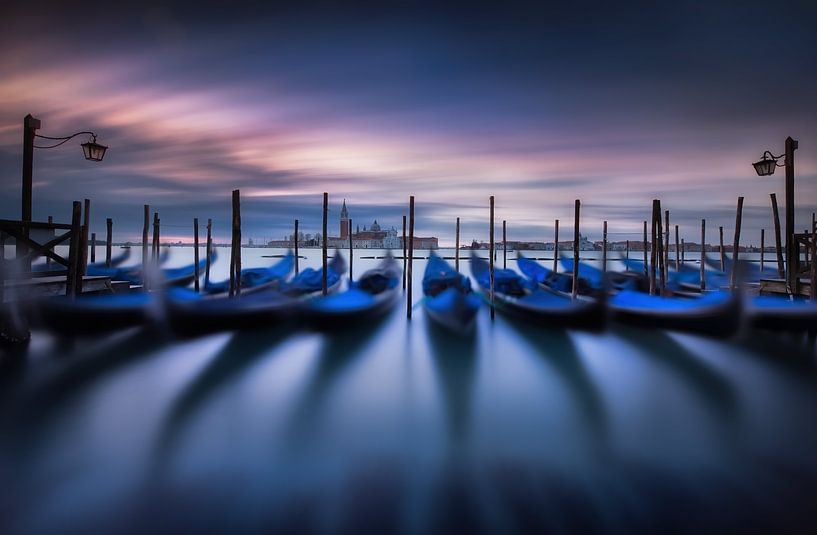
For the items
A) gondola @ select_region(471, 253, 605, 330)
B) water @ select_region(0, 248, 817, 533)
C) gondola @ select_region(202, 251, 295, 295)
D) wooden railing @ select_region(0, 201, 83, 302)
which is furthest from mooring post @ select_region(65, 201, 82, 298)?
gondola @ select_region(471, 253, 605, 330)

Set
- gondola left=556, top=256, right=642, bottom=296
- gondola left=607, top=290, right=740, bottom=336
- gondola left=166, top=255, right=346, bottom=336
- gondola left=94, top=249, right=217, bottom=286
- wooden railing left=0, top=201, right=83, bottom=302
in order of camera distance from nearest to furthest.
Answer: gondola left=166, top=255, right=346, bottom=336 → gondola left=607, top=290, right=740, bottom=336 → wooden railing left=0, top=201, right=83, bottom=302 → gondola left=556, top=256, right=642, bottom=296 → gondola left=94, top=249, right=217, bottom=286

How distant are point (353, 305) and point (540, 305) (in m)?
2.38

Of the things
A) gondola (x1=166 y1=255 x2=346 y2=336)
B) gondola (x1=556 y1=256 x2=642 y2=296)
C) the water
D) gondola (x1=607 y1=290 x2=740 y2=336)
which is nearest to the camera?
the water

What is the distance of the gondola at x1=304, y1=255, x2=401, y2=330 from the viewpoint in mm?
4609

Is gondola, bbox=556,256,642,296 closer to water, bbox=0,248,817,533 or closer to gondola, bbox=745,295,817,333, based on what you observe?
gondola, bbox=745,295,817,333

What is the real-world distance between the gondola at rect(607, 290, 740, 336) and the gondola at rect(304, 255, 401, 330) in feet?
9.50

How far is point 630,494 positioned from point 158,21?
5.63 meters

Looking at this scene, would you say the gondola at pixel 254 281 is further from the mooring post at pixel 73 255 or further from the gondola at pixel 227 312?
the mooring post at pixel 73 255

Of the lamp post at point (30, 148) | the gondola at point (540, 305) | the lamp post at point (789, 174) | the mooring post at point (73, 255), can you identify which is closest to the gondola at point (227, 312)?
the mooring post at point (73, 255)

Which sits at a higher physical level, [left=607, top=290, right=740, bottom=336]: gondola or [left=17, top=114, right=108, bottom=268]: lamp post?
[left=17, top=114, right=108, bottom=268]: lamp post

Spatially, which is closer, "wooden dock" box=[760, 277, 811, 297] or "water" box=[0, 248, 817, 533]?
"water" box=[0, 248, 817, 533]

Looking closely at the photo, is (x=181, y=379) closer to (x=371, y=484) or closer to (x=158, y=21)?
(x=371, y=484)

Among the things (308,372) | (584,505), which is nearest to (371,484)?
(584,505)

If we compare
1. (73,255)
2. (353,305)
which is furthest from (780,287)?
(73,255)
